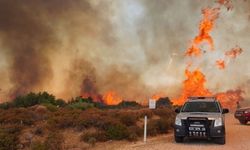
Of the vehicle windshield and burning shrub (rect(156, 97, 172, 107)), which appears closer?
the vehicle windshield

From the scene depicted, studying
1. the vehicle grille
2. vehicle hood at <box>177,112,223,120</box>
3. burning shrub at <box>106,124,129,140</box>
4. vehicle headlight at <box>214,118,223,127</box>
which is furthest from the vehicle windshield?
burning shrub at <box>106,124,129,140</box>

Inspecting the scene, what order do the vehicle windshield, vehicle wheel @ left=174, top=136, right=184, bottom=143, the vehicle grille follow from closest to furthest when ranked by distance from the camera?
1. the vehicle grille
2. vehicle wheel @ left=174, top=136, right=184, bottom=143
3. the vehicle windshield

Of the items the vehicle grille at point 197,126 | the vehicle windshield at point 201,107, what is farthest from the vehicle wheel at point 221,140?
the vehicle windshield at point 201,107

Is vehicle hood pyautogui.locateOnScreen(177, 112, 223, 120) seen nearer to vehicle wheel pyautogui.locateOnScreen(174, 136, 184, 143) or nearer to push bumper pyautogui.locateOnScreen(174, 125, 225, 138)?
push bumper pyautogui.locateOnScreen(174, 125, 225, 138)

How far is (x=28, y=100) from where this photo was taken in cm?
6481

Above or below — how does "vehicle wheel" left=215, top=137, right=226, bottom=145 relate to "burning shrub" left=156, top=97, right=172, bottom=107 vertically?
below

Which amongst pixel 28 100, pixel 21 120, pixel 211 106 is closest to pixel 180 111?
pixel 211 106

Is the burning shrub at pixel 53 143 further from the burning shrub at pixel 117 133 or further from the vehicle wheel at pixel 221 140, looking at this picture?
the vehicle wheel at pixel 221 140

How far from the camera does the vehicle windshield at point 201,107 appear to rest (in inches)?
766

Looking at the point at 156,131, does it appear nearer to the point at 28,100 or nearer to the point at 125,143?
the point at 125,143

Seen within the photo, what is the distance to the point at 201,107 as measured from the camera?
1970cm

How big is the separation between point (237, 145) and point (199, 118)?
2209mm

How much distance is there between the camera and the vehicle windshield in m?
19.4

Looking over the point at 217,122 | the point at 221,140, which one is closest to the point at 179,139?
the point at 221,140
